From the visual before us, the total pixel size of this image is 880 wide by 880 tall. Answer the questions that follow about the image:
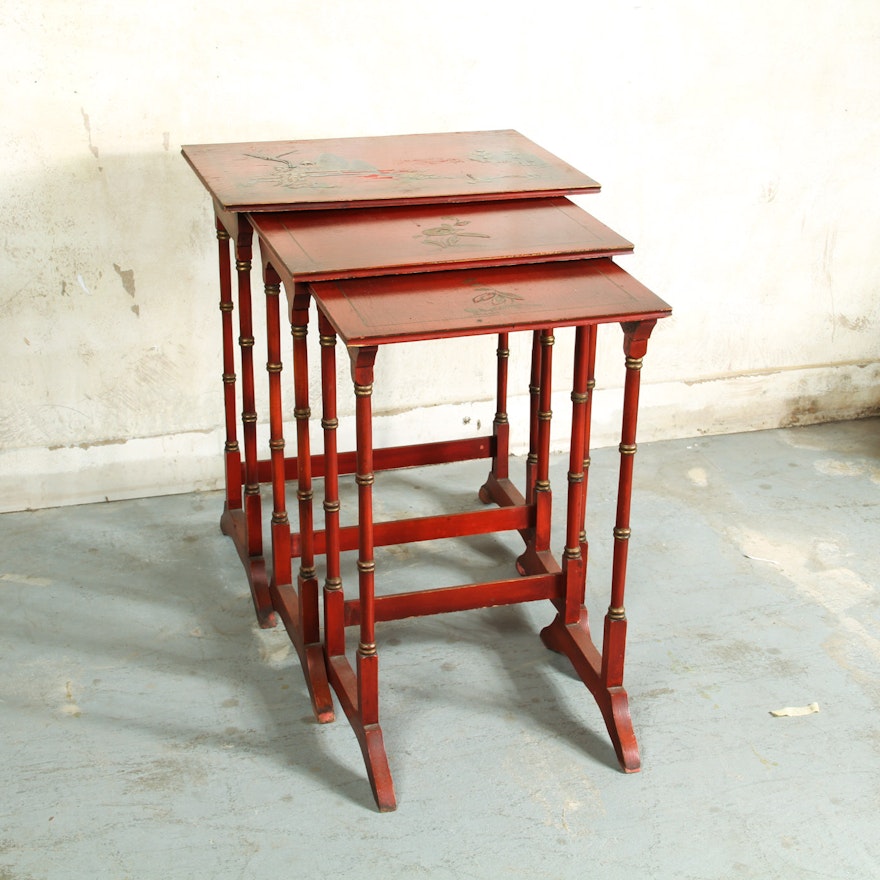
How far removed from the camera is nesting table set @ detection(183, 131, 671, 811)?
255 cm

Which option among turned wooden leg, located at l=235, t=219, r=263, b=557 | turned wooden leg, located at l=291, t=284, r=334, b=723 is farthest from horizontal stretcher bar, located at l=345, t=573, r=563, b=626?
turned wooden leg, located at l=235, t=219, r=263, b=557

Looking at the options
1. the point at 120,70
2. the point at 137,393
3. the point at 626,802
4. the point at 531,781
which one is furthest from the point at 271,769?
the point at 120,70

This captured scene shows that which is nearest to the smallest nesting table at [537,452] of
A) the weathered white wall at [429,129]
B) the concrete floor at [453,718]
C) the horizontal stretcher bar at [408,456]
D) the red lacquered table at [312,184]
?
the concrete floor at [453,718]

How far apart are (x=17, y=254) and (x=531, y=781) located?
225 cm

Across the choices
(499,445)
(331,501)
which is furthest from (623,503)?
(499,445)

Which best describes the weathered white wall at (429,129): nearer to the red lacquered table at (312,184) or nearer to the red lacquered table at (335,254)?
the red lacquered table at (312,184)

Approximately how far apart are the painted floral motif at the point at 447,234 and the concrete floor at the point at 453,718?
3.72 feet

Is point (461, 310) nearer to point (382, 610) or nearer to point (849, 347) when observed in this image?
point (382, 610)

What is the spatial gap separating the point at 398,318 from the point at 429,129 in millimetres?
1712

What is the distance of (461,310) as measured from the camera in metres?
2.49

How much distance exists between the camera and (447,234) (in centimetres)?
283

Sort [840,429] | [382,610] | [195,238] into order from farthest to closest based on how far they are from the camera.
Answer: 1. [840,429]
2. [195,238]
3. [382,610]

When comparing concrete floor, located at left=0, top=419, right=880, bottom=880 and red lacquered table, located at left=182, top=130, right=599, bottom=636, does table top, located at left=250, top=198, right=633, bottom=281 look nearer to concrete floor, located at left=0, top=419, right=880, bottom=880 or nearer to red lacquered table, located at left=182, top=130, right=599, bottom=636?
red lacquered table, located at left=182, top=130, right=599, bottom=636

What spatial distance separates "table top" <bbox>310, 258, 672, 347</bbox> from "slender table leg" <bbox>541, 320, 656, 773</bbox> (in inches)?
3.7
